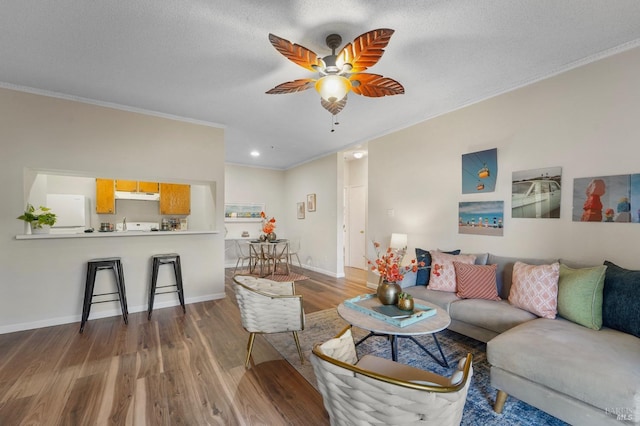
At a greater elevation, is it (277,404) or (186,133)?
(186,133)

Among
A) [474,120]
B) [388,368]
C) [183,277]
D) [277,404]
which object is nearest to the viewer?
[388,368]

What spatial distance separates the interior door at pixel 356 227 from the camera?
6.72 metres

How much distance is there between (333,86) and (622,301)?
2.65 metres

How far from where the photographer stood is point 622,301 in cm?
193

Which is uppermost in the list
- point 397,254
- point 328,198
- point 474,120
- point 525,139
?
point 474,120

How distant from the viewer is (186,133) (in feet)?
13.0

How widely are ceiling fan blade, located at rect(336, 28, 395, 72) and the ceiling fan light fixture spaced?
0.34 feet

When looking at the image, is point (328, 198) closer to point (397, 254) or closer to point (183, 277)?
point (397, 254)

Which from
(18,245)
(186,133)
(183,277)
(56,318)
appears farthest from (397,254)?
(18,245)

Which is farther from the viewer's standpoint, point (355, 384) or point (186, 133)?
point (186, 133)

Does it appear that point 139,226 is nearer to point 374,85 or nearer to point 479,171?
point 374,85

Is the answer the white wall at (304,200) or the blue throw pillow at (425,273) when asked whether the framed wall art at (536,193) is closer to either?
the blue throw pillow at (425,273)

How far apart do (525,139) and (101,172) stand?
5092mm

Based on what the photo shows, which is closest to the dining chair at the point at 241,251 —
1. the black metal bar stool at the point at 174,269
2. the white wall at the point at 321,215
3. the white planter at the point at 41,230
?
the white wall at the point at 321,215
